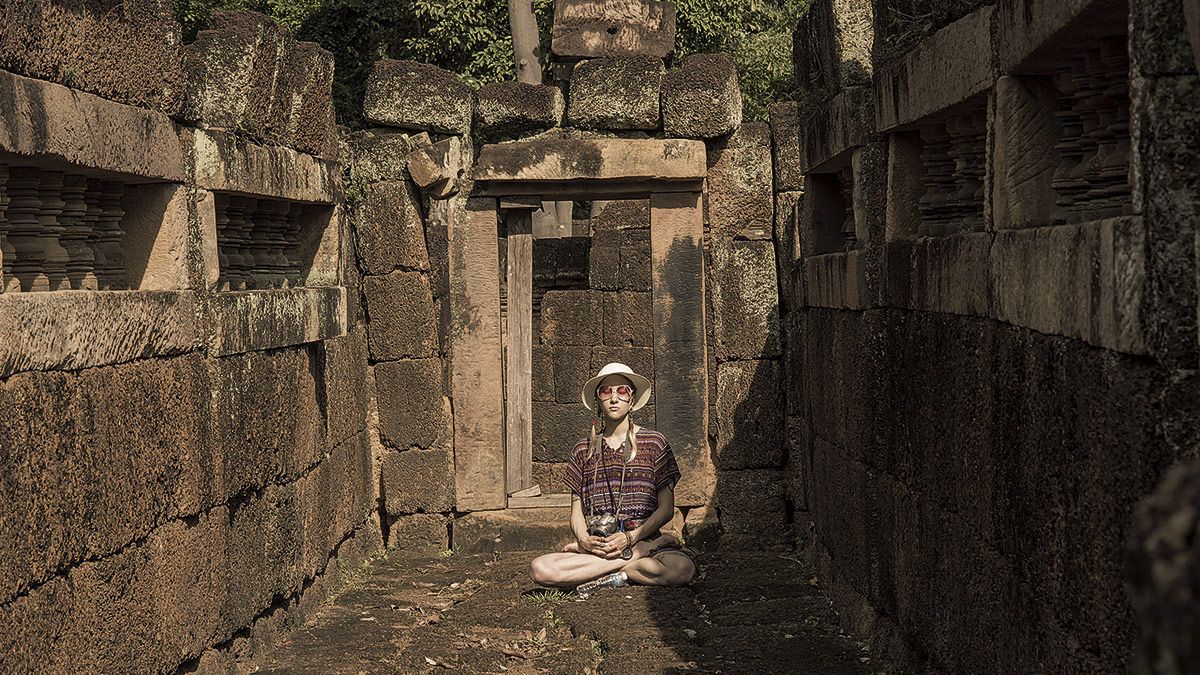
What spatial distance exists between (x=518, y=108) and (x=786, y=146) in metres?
1.90

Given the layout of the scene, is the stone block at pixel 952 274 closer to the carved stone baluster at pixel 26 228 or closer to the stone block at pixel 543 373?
the carved stone baluster at pixel 26 228

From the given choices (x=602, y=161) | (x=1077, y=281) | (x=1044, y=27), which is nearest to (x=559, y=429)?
(x=602, y=161)

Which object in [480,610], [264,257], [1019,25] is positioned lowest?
[480,610]

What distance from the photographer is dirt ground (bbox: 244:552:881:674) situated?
6.81m

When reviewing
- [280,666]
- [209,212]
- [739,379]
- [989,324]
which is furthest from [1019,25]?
[739,379]

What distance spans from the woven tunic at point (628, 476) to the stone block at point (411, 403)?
1959 mm

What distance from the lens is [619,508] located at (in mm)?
8594

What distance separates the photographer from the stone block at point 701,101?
400 inches

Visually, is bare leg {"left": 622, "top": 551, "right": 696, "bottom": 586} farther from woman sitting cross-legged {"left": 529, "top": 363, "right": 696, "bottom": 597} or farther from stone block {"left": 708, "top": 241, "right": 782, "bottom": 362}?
stone block {"left": 708, "top": 241, "right": 782, "bottom": 362}

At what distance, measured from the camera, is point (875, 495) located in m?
6.57

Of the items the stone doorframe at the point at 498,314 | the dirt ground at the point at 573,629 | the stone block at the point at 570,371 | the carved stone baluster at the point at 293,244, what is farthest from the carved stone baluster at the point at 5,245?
the stone block at the point at 570,371

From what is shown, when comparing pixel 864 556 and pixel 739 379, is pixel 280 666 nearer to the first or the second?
pixel 864 556

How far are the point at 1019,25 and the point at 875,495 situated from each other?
→ 9.08 feet

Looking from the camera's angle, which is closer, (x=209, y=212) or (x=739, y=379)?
(x=209, y=212)
